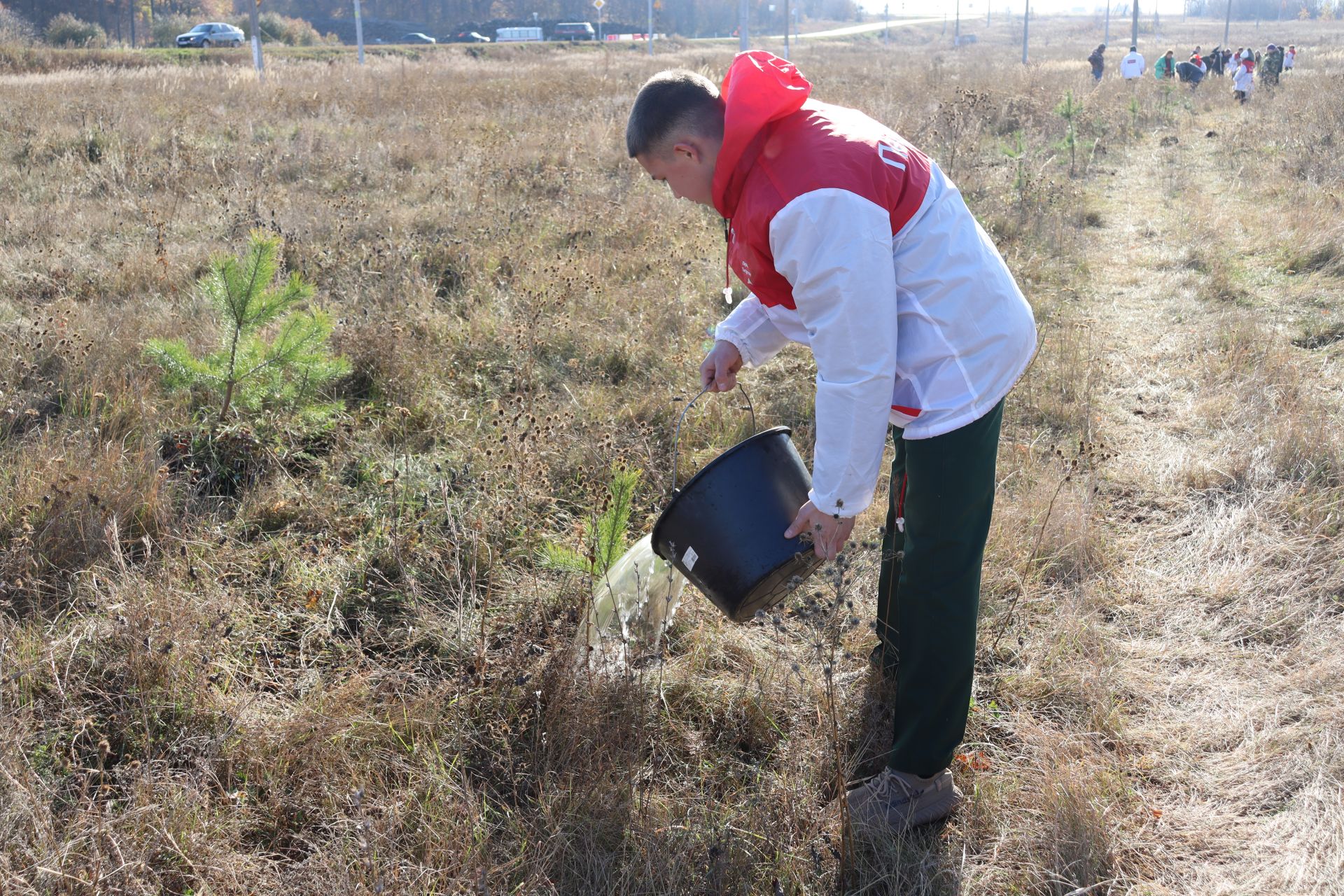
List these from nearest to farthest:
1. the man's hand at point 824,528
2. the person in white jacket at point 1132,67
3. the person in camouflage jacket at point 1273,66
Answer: the man's hand at point 824,528
the person in camouflage jacket at point 1273,66
the person in white jacket at point 1132,67

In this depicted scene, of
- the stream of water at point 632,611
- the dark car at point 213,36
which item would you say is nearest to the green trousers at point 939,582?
the stream of water at point 632,611

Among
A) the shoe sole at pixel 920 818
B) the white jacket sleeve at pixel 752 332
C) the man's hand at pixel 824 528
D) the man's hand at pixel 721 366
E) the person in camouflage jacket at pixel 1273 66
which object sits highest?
the person in camouflage jacket at pixel 1273 66

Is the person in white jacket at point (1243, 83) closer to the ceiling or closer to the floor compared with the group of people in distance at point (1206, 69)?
closer to the floor

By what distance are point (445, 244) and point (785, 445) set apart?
15.3 feet

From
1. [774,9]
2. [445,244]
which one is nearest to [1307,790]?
[445,244]

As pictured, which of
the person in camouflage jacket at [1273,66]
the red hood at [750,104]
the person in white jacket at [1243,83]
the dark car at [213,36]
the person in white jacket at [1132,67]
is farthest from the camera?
the dark car at [213,36]

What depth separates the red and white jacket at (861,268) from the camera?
1703 millimetres

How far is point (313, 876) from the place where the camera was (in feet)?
6.19

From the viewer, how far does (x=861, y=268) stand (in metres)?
1.68

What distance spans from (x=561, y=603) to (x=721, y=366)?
3.18ft

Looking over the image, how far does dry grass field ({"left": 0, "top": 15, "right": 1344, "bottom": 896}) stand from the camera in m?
2.09

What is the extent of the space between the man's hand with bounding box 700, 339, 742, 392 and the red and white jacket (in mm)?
494

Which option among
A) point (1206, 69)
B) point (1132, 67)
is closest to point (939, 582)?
point (1132, 67)

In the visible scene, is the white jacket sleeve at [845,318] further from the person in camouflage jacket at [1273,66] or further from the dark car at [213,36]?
the dark car at [213,36]
